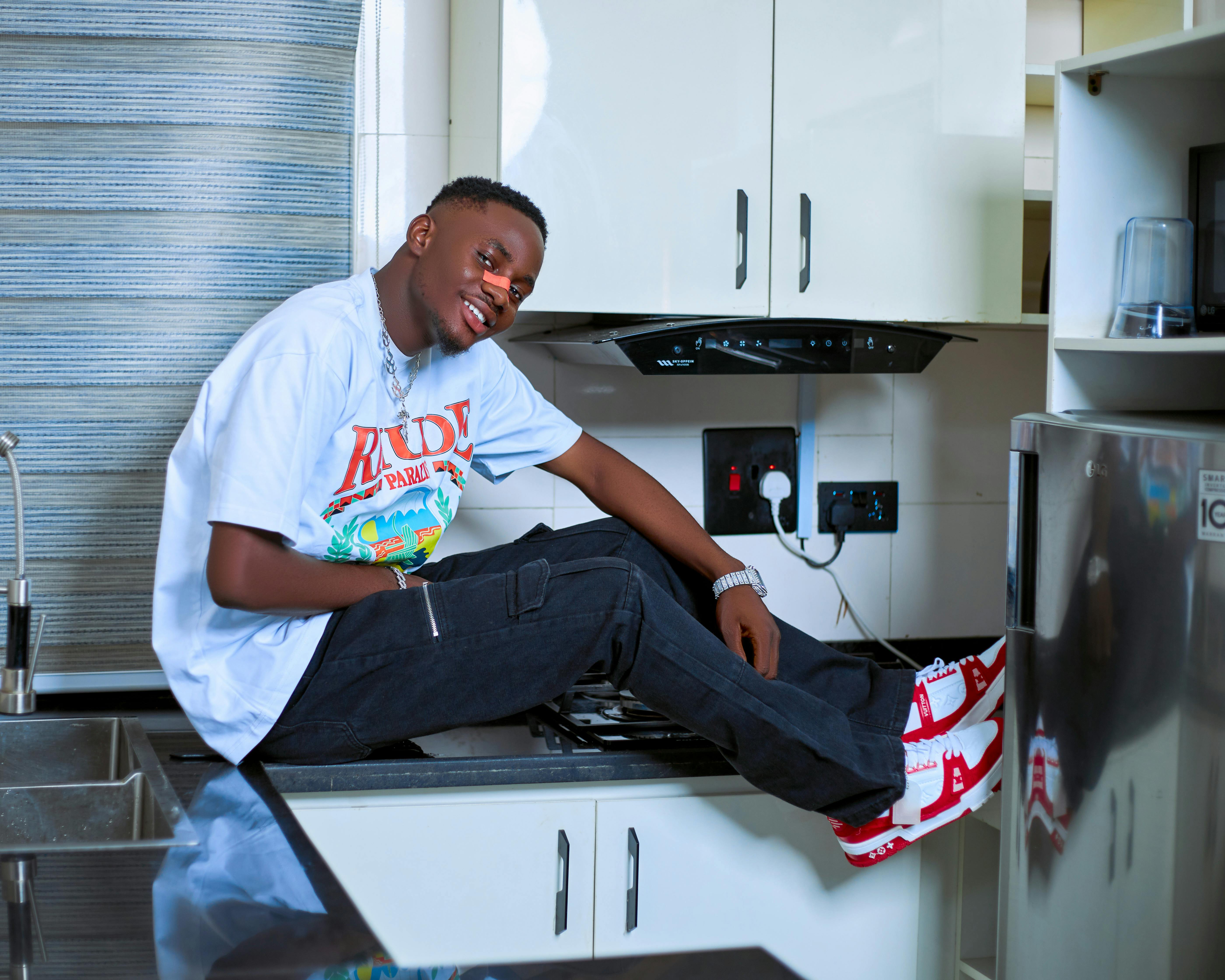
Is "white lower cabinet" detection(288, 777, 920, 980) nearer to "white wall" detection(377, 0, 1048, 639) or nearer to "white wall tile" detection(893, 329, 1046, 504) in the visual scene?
"white wall" detection(377, 0, 1048, 639)

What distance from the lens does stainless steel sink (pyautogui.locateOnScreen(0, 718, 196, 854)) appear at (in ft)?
3.76

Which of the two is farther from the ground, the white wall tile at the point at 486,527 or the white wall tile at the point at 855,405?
the white wall tile at the point at 855,405

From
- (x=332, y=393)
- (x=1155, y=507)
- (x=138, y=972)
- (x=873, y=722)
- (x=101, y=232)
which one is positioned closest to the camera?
(x=138, y=972)

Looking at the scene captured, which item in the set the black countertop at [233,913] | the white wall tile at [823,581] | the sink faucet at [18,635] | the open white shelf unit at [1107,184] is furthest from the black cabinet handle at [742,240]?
the sink faucet at [18,635]

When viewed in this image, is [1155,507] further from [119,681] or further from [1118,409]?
[119,681]

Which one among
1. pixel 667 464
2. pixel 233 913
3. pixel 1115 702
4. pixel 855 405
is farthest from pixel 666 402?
pixel 233 913

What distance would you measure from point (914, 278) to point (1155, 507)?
628mm

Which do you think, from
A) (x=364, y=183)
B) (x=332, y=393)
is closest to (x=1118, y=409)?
(x=332, y=393)

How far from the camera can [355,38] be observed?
5.70 feet

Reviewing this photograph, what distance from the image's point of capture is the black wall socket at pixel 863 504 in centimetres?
203

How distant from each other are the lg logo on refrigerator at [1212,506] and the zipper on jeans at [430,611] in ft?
2.67

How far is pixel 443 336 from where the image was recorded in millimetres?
1401

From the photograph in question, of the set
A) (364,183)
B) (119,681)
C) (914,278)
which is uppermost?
(364,183)

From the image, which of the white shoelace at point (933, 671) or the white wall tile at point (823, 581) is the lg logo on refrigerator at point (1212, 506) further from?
the white wall tile at point (823, 581)
